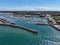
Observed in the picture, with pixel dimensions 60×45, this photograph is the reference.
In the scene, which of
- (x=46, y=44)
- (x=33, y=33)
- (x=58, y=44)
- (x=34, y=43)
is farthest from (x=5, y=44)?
(x=33, y=33)

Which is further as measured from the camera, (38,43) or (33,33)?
(33,33)

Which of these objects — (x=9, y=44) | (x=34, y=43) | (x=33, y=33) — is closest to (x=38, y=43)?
→ (x=34, y=43)

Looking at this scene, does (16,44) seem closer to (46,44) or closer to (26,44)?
(26,44)

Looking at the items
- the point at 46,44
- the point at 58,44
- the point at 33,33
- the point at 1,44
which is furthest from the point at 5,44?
the point at 33,33

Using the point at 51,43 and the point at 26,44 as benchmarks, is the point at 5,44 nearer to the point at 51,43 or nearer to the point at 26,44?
the point at 26,44

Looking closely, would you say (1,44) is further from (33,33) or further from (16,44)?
(33,33)

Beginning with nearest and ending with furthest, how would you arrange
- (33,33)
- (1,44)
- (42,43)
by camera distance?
(1,44) → (42,43) → (33,33)

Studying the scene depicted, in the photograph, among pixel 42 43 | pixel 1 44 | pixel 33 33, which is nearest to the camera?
pixel 1 44

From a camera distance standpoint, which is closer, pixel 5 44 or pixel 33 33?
pixel 5 44
